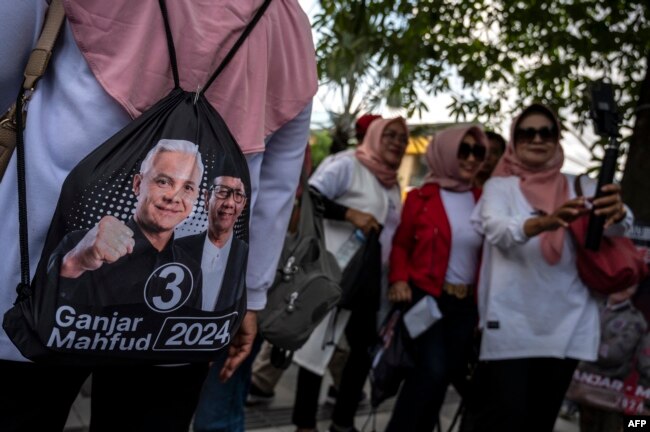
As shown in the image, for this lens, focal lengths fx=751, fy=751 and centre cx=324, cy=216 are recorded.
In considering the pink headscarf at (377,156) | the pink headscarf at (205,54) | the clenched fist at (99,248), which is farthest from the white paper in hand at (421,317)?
the clenched fist at (99,248)

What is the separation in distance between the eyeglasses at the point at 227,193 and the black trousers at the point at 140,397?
0.40m

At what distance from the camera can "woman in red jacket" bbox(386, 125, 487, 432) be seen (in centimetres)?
409

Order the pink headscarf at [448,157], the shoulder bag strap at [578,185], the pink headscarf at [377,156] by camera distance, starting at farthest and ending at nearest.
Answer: the pink headscarf at [377,156]
the pink headscarf at [448,157]
the shoulder bag strap at [578,185]

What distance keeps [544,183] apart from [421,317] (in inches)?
38.5

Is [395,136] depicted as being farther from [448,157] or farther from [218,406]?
[218,406]

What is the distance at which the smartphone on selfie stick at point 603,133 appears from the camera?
339 centimetres

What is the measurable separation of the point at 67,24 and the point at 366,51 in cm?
537

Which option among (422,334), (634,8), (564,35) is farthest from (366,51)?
(422,334)

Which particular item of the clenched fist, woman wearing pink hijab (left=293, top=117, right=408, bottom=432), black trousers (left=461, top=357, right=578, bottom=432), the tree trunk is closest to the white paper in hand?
woman wearing pink hijab (left=293, top=117, right=408, bottom=432)

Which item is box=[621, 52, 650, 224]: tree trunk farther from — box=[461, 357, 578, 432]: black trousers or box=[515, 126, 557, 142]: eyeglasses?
box=[461, 357, 578, 432]: black trousers

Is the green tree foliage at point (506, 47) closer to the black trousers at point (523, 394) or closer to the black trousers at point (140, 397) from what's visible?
the black trousers at point (523, 394)

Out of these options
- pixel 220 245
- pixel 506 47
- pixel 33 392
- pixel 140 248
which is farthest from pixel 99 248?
pixel 506 47

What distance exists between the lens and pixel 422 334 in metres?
4.17

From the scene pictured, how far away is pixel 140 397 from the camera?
1.59 metres
